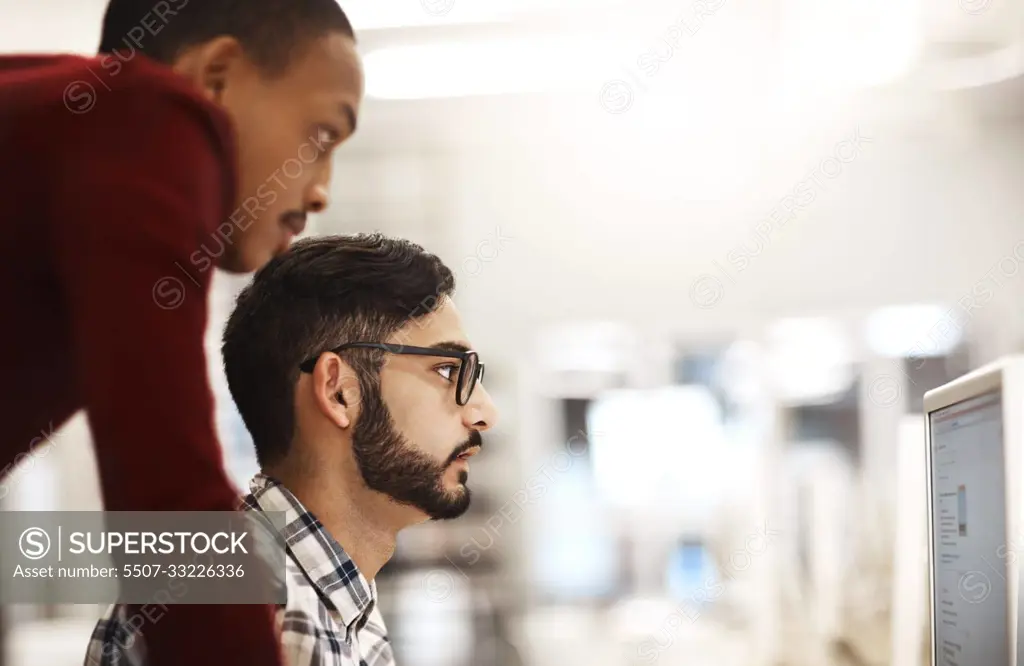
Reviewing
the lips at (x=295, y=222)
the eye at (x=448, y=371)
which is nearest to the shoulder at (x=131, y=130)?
the lips at (x=295, y=222)

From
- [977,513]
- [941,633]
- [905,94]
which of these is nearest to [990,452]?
[977,513]

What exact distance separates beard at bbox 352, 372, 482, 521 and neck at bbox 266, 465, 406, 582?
21mm

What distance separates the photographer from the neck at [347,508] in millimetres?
1233

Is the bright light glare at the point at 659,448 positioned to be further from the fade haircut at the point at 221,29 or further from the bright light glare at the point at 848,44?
the fade haircut at the point at 221,29

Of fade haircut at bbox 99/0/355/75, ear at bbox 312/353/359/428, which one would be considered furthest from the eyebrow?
fade haircut at bbox 99/0/355/75

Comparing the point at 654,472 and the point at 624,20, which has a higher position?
the point at 624,20

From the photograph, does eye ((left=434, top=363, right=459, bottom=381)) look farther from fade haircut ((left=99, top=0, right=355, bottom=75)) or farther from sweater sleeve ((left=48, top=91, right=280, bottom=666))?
fade haircut ((left=99, top=0, right=355, bottom=75))

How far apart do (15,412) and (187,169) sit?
456mm

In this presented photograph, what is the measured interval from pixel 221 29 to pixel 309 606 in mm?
779

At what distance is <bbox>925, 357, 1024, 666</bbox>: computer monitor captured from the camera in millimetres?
854

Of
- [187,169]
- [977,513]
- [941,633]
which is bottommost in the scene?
[941,633]

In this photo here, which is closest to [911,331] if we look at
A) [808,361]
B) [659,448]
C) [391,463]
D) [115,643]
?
[808,361]

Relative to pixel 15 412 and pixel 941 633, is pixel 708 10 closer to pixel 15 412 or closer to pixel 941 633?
pixel 941 633

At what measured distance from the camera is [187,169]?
113cm
